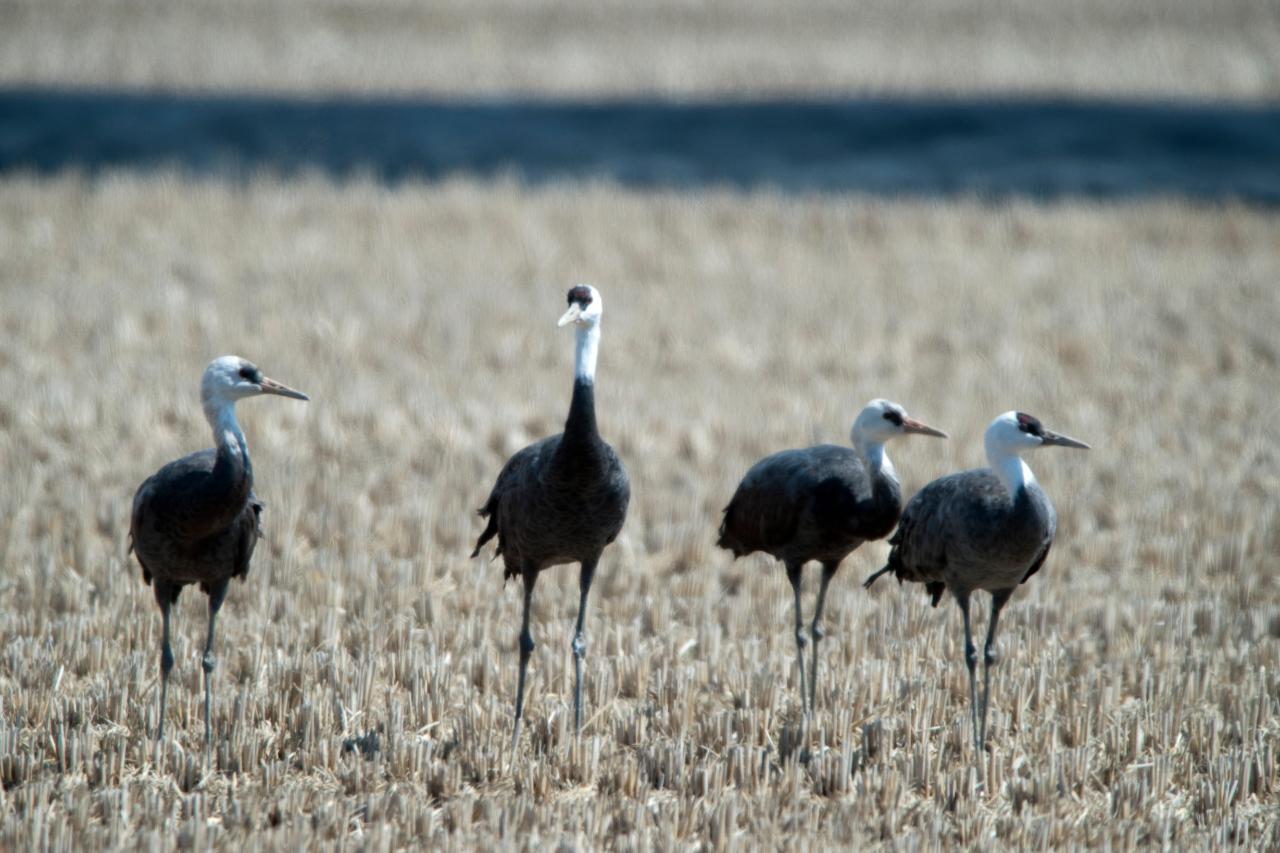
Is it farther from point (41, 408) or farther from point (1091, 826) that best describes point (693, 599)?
point (41, 408)

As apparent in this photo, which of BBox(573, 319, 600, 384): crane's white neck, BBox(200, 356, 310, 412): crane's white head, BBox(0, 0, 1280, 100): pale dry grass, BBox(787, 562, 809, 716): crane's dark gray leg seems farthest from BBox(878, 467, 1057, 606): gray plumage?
BBox(0, 0, 1280, 100): pale dry grass

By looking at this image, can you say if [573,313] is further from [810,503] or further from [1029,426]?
[1029,426]

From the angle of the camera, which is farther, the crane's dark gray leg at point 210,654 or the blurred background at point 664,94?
the blurred background at point 664,94

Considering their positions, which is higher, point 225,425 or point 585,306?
point 585,306

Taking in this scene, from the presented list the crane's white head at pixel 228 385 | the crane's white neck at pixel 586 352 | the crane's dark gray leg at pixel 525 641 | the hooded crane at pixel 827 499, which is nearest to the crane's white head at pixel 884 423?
the hooded crane at pixel 827 499

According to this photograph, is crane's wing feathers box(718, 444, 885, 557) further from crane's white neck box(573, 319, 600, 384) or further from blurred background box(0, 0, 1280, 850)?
crane's white neck box(573, 319, 600, 384)

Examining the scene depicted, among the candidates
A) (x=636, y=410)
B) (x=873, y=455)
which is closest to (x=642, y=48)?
(x=636, y=410)

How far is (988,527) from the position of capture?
5762 mm

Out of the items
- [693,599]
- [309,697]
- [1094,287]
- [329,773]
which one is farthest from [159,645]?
[1094,287]

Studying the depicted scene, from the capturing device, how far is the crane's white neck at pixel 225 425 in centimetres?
566

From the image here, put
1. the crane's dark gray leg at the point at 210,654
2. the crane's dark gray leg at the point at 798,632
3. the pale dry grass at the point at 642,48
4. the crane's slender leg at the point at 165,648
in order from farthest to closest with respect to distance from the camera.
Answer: the pale dry grass at the point at 642,48 → the crane's dark gray leg at the point at 798,632 → the crane's slender leg at the point at 165,648 → the crane's dark gray leg at the point at 210,654

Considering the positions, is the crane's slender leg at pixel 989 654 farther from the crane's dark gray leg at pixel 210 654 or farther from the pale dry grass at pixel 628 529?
the crane's dark gray leg at pixel 210 654

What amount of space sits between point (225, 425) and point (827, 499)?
2.79 metres

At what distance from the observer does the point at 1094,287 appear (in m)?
15.1
